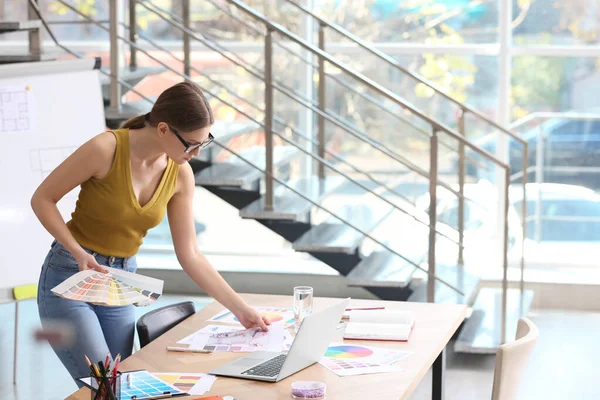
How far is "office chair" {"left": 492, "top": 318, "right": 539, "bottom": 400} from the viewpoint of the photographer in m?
2.17

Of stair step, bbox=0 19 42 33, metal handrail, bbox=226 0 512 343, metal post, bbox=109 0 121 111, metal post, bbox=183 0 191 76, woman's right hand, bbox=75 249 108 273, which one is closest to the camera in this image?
woman's right hand, bbox=75 249 108 273

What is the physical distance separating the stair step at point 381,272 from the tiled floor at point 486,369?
18.7 inches

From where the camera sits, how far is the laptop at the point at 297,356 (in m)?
2.17

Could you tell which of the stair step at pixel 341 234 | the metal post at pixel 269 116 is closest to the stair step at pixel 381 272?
the stair step at pixel 341 234

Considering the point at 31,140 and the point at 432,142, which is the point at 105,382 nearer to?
the point at 31,140

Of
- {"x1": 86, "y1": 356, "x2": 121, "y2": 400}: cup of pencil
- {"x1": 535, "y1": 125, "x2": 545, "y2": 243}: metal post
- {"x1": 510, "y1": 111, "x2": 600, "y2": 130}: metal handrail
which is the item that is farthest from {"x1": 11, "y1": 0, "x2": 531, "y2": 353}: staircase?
{"x1": 86, "y1": 356, "x2": 121, "y2": 400}: cup of pencil

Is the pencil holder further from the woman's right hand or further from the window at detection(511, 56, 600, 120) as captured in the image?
A: the window at detection(511, 56, 600, 120)

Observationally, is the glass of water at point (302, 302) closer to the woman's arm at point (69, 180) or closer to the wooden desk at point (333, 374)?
the wooden desk at point (333, 374)

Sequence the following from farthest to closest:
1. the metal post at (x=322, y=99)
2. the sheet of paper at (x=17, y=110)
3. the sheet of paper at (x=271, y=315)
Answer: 1. the metal post at (x=322, y=99)
2. the sheet of paper at (x=17, y=110)
3. the sheet of paper at (x=271, y=315)

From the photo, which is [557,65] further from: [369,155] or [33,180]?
[33,180]

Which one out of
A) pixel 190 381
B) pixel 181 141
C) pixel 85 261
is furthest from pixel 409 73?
pixel 190 381

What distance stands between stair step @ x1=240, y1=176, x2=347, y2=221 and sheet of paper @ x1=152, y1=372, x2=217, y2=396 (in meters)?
2.20

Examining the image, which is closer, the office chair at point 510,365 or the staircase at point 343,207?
the office chair at point 510,365

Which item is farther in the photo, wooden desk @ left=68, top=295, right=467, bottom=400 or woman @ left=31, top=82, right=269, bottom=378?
→ woman @ left=31, top=82, right=269, bottom=378
